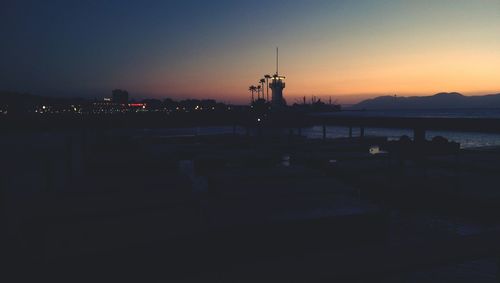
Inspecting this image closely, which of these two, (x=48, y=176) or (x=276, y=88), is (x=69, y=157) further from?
(x=276, y=88)

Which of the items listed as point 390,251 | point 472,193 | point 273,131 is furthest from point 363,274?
point 273,131

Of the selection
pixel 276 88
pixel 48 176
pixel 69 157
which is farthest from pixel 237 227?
pixel 276 88

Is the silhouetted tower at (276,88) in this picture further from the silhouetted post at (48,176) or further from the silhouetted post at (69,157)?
the silhouetted post at (48,176)

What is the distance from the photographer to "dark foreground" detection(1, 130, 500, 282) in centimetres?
400

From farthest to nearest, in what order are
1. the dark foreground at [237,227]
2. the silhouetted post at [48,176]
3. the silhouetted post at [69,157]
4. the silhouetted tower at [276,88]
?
the silhouetted tower at [276,88]
the silhouetted post at [69,157]
the silhouetted post at [48,176]
the dark foreground at [237,227]

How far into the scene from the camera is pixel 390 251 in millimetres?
4016

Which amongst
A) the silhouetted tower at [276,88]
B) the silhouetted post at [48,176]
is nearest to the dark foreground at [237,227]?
the silhouetted post at [48,176]

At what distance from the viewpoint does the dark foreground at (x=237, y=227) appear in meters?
4.00

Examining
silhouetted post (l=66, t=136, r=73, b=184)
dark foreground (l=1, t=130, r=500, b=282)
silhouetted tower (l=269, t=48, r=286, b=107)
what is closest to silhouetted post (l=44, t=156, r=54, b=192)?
dark foreground (l=1, t=130, r=500, b=282)

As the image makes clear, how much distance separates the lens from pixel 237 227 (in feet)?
45.6

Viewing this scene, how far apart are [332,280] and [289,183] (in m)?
19.8

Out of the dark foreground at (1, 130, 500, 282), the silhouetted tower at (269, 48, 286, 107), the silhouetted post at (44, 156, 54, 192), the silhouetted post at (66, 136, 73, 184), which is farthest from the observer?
the silhouetted tower at (269, 48, 286, 107)

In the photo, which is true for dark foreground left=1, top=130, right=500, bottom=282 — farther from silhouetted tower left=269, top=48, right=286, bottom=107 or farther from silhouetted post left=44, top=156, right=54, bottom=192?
silhouetted tower left=269, top=48, right=286, bottom=107

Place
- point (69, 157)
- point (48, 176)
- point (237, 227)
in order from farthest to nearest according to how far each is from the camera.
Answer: point (69, 157), point (48, 176), point (237, 227)
